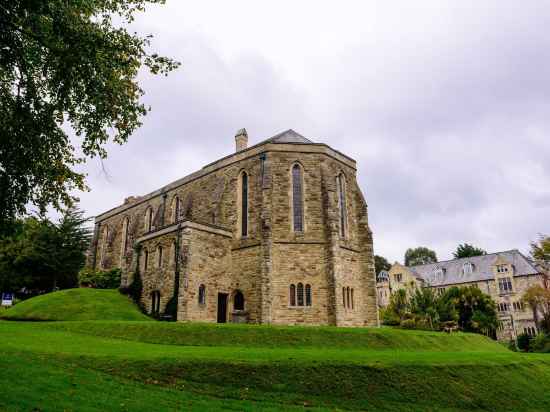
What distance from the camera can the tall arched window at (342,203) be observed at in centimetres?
3019

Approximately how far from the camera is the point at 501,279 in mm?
54312

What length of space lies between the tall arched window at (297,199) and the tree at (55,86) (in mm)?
18065

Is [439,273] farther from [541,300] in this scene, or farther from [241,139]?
[241,139]

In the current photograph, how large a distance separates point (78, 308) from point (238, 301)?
1000 centimetres

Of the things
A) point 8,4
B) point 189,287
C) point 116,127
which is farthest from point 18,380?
point 189,287

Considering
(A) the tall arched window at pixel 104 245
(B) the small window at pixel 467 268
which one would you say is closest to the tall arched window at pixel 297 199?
(A) the tall arched window at pixel 104 245

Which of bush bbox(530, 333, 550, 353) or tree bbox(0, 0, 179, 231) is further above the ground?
tree bbox(0, 0, 179, 231)

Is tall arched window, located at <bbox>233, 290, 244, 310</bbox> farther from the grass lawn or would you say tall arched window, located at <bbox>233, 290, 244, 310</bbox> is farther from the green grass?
the green grass

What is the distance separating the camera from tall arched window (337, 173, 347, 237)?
3019 cm

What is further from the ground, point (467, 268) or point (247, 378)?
point (467, 268)

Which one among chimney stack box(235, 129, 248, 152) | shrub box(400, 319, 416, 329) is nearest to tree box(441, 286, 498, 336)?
shrub box(400, 319, 416, 329)

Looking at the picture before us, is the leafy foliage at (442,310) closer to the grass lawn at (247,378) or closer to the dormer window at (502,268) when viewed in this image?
the dormer window at (502,268)

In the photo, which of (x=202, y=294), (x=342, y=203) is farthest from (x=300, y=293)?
(x=342, y=203)

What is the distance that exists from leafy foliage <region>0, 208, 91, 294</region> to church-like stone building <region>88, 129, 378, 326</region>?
56.1 ft
